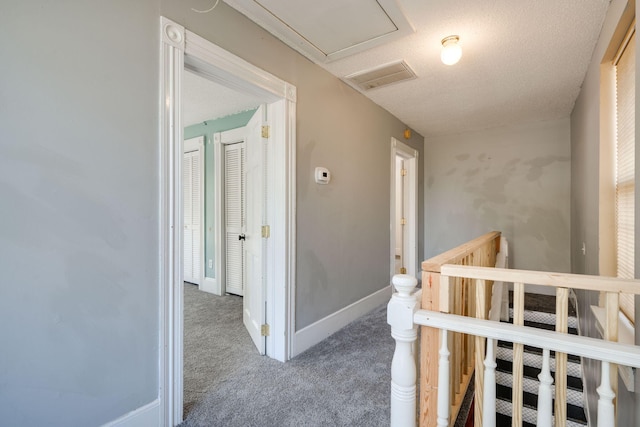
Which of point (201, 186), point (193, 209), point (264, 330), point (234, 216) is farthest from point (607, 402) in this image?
point (193, 209)

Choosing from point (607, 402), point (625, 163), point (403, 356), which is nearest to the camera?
point (607, 402)

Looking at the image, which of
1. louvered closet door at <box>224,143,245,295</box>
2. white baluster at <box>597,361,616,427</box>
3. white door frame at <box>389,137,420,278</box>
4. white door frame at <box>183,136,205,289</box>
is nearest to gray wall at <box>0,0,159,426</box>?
white baluster at <box>597,361,616,427</box>

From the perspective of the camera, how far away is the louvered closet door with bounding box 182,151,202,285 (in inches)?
167

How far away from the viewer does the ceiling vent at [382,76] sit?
2.52 metres

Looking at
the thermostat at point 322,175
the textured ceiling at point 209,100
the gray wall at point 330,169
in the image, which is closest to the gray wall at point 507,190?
the gray wall at point 330,169

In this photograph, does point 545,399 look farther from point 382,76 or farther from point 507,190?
point 507,190

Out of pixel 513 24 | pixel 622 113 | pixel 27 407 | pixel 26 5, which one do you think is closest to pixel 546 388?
pixel 622 113

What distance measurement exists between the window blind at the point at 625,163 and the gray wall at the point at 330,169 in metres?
1.92

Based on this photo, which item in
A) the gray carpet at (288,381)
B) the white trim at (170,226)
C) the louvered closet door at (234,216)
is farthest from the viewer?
the louvered closet door at (234,216)

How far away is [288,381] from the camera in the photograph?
6.40ft

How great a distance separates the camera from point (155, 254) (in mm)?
1451

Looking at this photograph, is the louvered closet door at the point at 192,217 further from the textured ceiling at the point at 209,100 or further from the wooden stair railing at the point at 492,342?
the wooden stair railing at the point at 492,342

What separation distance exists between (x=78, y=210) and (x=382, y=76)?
251cm

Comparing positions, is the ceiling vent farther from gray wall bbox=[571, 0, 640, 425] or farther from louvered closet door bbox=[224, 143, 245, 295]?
louvered closet door bbox=[224, 143, 245, 295]
